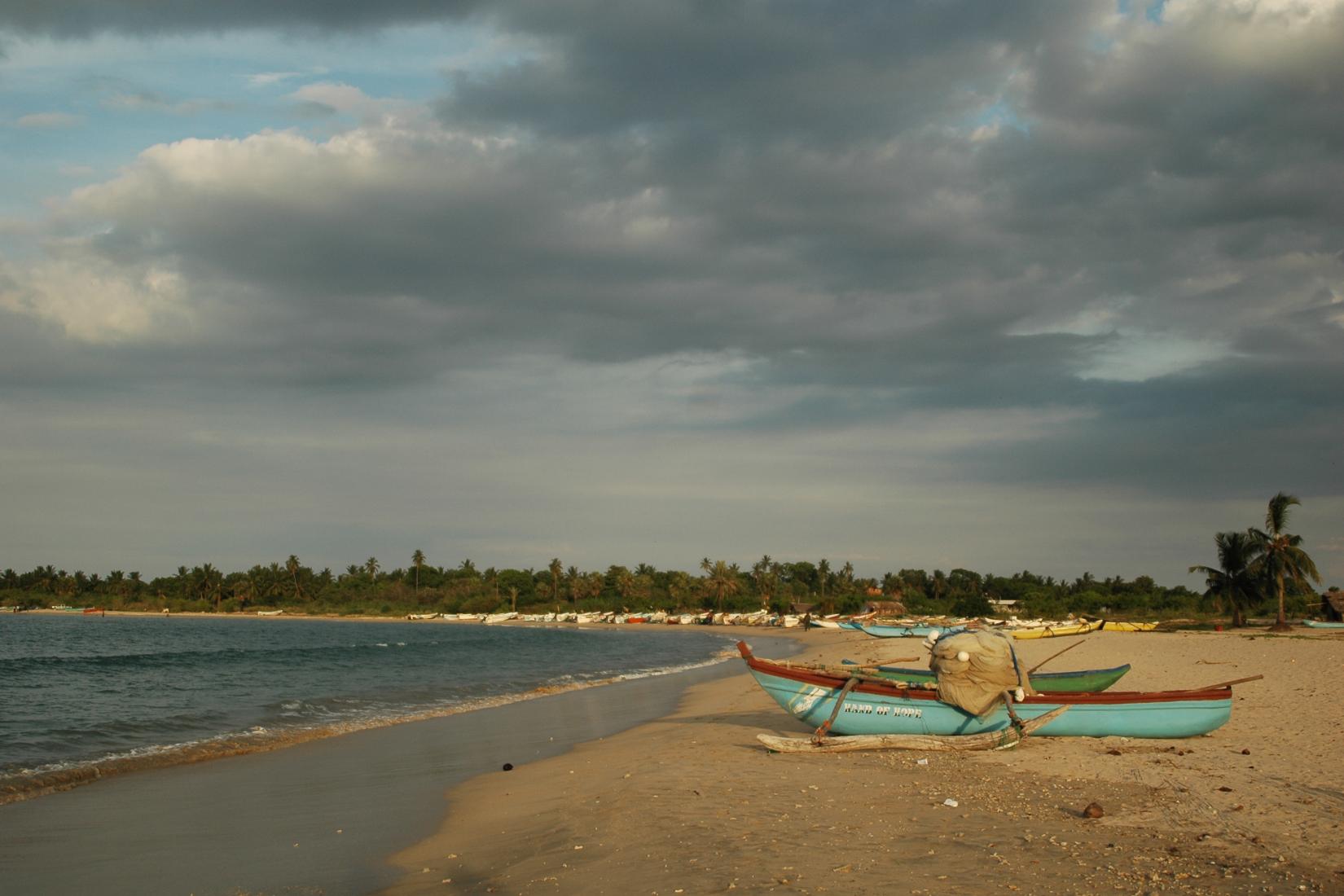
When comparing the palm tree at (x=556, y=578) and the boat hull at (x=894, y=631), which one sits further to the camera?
the palm tree at (x=556, y=578)

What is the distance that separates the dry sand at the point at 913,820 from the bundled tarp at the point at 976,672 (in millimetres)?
802

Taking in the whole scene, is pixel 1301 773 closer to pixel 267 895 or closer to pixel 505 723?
pixel 267 895

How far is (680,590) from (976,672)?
127 meters

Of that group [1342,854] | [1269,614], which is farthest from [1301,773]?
[1269,614]

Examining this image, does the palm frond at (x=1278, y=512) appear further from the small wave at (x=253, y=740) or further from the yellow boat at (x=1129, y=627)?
the small wave at (x=253, y=740)

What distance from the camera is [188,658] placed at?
1817 inches

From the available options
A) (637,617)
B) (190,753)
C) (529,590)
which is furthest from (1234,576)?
(529,590)

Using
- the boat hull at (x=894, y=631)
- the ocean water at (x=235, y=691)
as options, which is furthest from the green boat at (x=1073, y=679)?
the boat hull at (x=894, y=631)

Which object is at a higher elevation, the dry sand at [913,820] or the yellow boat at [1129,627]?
the dry sand at [913,820]

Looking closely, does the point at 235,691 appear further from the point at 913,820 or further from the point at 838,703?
the point at 913,820

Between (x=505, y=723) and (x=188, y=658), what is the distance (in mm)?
32941

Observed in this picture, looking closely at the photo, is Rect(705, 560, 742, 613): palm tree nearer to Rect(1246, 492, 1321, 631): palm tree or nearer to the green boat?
Rect(1246, 492, 1321, 631): palm tree

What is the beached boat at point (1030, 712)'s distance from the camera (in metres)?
13.0

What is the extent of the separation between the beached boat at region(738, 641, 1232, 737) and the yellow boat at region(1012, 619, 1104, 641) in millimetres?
34987
